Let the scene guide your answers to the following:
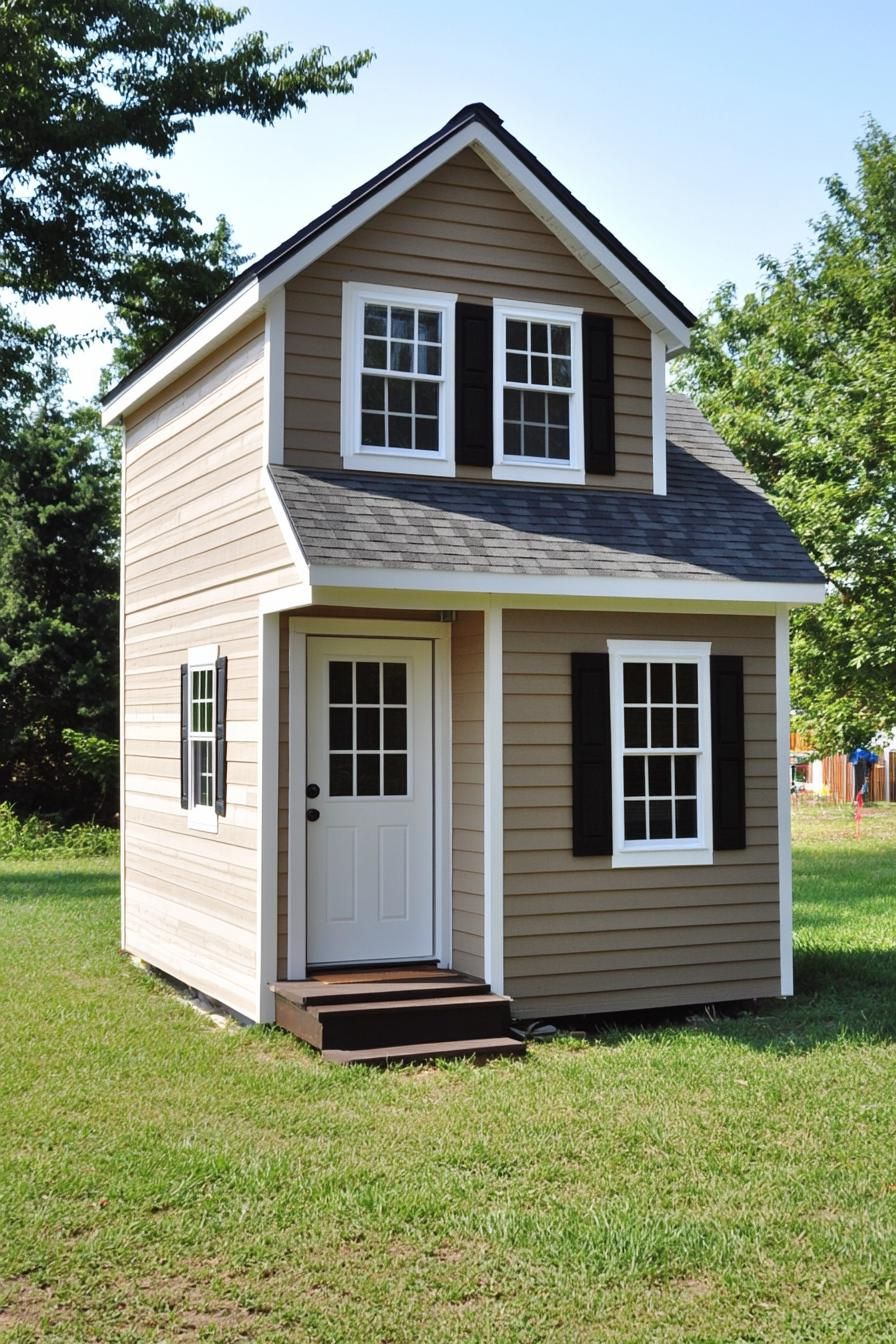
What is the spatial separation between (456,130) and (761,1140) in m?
6.78

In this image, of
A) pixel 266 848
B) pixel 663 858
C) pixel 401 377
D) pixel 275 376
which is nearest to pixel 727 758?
pixel 663 858

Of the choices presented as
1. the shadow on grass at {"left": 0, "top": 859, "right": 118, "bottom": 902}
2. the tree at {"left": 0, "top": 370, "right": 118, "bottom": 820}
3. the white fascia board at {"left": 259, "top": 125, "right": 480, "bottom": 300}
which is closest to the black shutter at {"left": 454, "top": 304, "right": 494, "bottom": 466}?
the white fascia board at {"left": 259, "top": 125, "right": 480, "bottom": 300}

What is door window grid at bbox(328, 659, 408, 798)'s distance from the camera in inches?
A: 376

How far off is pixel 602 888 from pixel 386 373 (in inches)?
149

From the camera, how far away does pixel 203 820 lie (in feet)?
33.7

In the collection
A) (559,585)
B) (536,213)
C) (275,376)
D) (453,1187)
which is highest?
(536,213)

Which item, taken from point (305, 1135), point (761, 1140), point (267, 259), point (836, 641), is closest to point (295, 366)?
point (267, 259)

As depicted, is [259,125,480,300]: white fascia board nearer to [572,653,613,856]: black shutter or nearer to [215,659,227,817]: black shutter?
[215,659,227,817]: black shutter

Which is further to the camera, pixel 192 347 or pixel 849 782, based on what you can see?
pixel 849 782

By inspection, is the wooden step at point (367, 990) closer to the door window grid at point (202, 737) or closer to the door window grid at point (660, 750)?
the door window grid at point (660, 750)

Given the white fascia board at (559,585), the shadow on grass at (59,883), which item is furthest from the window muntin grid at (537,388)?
the shadow on grass at (59,883)

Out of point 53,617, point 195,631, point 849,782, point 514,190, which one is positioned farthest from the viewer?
point 849,782

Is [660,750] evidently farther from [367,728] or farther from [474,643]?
[367,728]

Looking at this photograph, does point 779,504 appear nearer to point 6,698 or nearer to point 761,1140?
point 6,698
